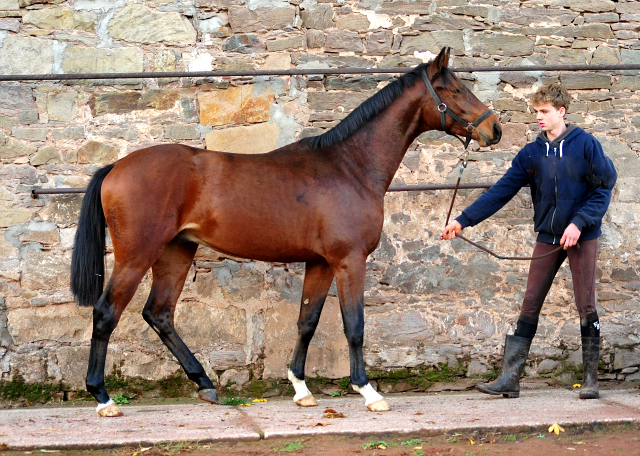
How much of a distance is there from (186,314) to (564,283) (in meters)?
3.10

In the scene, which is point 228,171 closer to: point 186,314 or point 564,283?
point 186,314

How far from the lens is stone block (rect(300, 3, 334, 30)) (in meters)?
5.71

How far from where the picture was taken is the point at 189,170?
15.0 ft

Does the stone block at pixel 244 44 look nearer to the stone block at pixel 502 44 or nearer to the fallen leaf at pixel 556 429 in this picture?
the stone block at pixel 502 44

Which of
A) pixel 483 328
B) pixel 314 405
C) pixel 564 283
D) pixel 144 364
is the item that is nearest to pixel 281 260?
pixel 314 405

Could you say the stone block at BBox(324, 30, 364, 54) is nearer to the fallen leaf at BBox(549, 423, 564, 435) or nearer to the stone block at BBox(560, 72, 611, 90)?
the stone block at BBox(560, 72, 611, 90)

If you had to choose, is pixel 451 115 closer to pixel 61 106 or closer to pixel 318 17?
pixel 318 17

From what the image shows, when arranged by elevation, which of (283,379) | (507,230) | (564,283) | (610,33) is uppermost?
(610,33)

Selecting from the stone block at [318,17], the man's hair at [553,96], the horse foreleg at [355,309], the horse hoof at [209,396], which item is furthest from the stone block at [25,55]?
A: the man's hair at [553,96]

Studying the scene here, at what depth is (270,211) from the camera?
4.68 metres

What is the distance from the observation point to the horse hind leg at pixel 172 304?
4.85 metres

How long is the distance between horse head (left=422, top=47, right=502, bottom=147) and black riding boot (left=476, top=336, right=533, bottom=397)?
144cm

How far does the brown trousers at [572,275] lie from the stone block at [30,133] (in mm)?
3821

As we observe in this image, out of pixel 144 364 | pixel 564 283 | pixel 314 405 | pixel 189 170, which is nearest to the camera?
pixel 189 170
